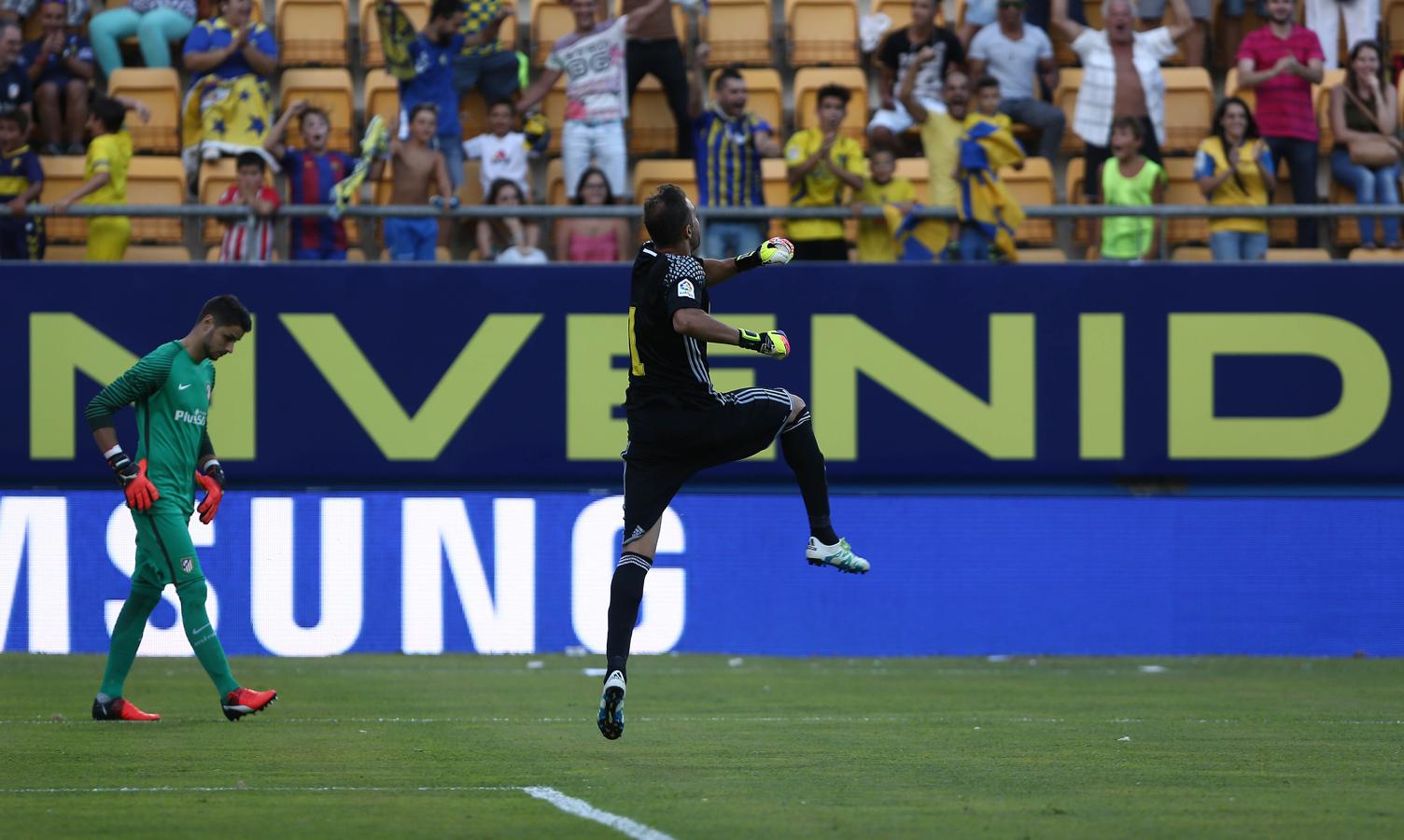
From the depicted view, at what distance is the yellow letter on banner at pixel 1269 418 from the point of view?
49.6ft

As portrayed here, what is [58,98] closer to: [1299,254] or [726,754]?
[726,754]

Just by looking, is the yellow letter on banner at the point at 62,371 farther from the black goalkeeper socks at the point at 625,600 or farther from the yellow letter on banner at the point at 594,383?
the black goalkeeper socks at the point at 625,600

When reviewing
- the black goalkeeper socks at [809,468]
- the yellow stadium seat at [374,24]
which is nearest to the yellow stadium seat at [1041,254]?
the yellow stadium seat at [374,24]

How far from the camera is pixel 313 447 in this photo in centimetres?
1512

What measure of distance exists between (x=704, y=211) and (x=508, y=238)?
1595 millimetres

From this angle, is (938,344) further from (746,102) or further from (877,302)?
(746,102)

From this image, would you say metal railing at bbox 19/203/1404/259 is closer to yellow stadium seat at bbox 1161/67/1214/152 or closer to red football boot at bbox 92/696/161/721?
yellow stadium seat at bbox 1161/67/1214/152

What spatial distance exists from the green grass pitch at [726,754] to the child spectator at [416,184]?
342cm

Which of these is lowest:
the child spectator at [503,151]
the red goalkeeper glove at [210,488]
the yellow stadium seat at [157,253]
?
the red goalkeeper glove at [210,488]

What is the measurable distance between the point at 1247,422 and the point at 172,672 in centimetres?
832

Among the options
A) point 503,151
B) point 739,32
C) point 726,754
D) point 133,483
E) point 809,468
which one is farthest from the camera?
point 739,32

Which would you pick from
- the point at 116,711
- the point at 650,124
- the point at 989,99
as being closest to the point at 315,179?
the point at 650,124

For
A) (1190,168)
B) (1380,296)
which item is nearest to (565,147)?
(1190,168)

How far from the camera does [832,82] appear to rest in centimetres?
1673
